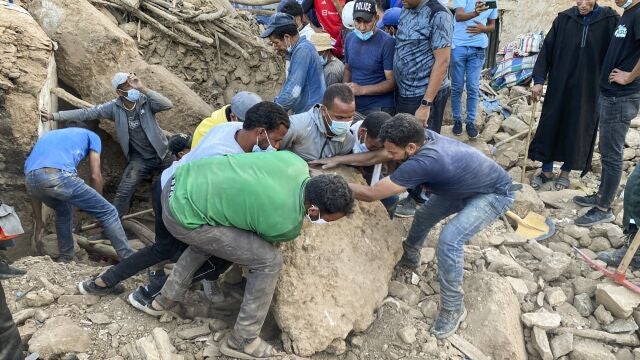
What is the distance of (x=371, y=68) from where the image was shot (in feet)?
16.3

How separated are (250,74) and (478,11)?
3310 millimetres

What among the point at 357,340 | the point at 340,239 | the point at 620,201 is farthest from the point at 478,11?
the point at 357,340

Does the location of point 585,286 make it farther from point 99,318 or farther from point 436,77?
point 99,318

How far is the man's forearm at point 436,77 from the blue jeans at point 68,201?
10.4ft

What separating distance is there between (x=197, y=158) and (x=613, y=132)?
406 cm

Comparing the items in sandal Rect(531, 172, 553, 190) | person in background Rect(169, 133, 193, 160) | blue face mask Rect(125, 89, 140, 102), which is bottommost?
sandal Rect(531, 172, 553, 190)

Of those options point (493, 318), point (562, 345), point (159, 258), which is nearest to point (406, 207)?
point (493, 318)

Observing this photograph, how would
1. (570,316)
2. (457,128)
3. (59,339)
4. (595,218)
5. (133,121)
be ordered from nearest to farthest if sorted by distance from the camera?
(59,339) → (570,316) → (595,218) → (133,121) → (457,128)

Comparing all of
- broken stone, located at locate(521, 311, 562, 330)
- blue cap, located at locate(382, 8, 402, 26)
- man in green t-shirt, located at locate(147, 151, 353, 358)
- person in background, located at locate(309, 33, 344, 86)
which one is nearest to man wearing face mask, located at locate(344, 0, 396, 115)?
person in background, located at locate(309, 33, 344, 86)

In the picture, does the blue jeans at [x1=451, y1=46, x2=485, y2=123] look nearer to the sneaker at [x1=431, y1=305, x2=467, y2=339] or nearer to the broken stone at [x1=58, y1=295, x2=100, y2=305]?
the sneaker at [x1=431, y1=305, x2=467, y2=339]

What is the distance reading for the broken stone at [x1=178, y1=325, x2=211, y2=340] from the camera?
3.64 m

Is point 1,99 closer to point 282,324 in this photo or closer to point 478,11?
point 282,324

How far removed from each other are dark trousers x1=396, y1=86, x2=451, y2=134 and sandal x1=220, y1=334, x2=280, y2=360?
103 inches

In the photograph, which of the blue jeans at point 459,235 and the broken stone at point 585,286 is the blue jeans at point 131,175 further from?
the broken stone at point 585,286
